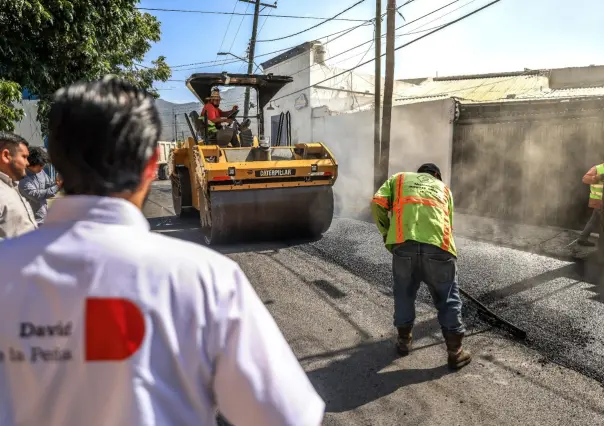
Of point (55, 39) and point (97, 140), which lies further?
point (55, 39)

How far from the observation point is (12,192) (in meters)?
3.10

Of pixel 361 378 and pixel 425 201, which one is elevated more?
pixel 425 201

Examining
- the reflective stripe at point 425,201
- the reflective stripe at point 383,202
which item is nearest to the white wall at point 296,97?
the reflective stripe at point 383,202

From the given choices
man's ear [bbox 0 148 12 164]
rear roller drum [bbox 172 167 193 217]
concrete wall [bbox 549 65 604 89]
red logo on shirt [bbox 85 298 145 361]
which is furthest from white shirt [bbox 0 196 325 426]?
concrete wall [bbox 549 65 604 89]

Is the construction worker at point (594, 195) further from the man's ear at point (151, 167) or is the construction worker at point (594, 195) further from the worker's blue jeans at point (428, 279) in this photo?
the man's ear at point (151, 167)

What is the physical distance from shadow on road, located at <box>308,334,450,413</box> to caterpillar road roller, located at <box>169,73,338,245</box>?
4.05 meters

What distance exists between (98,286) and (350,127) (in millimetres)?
18281

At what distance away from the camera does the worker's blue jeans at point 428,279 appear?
3.76m

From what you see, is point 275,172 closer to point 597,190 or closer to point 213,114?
point 213,114

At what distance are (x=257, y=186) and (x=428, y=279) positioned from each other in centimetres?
438

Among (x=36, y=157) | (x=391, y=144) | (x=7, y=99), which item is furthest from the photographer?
(x=391, y=144)

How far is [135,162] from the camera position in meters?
1.06

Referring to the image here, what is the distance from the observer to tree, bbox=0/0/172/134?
6691 millimetres

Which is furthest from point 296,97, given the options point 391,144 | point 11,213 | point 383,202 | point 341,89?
Answer: point 11,213
